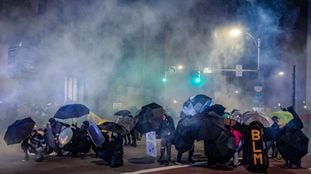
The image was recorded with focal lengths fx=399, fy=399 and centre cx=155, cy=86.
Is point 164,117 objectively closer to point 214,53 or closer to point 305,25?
point 214,53

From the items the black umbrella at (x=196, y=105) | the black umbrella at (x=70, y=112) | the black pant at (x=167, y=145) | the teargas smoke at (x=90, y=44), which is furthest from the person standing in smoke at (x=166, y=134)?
the teargas smoke at (x=90, y=44)

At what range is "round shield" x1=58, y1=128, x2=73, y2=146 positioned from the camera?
9352 mm

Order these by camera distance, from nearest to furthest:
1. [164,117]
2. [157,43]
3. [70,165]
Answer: [70,165] → [164,117] → [157,43]

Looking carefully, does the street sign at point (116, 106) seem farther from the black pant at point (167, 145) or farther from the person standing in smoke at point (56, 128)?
the black pant at point (167, 145)

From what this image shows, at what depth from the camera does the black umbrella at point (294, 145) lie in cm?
848

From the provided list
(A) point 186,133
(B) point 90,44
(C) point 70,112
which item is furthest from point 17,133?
(B) point 90,44

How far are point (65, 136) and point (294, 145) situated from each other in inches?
203

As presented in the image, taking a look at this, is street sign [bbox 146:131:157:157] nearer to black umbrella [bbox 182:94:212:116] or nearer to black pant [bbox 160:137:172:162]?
black pant [bbox 160:137:172:162]

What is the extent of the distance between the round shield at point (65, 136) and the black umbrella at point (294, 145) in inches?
188

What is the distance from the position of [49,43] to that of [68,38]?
2.11 feet

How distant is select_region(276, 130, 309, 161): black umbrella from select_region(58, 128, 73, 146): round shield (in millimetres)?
4778

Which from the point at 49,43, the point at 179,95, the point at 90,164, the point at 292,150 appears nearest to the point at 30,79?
the point at 49,43

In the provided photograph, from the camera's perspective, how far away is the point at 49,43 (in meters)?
12.7

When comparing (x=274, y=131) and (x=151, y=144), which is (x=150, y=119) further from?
(x=274, y=131)
